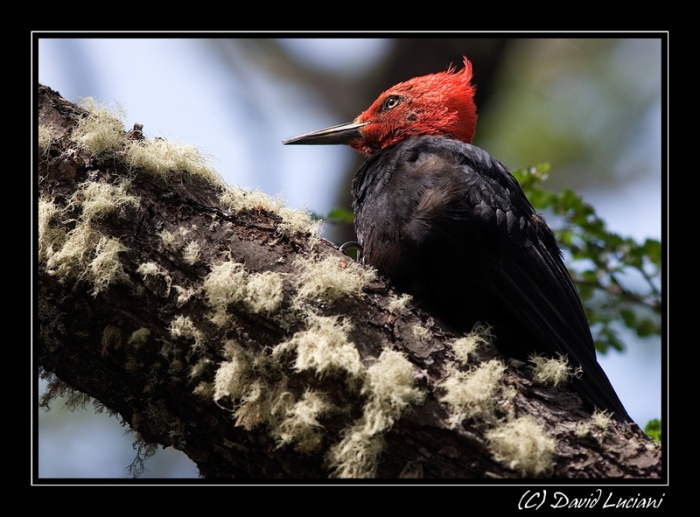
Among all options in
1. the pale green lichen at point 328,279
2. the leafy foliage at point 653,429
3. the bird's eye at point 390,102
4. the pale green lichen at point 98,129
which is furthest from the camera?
the bird's eye at point 390,102

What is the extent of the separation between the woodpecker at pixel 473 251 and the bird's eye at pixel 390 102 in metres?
0.76

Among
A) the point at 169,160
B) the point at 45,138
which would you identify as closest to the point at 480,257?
the point at 169,160

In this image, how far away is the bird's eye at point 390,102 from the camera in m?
3.84

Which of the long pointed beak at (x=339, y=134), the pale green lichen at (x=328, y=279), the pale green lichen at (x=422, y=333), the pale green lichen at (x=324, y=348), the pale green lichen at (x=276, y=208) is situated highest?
the long pointed beak at (x=339, y=134)

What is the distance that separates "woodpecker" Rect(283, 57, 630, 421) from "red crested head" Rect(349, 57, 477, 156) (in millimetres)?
607

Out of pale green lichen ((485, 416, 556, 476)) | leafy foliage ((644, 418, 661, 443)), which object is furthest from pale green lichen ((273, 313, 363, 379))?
leafy foliage ((644, 418, 661, 443))

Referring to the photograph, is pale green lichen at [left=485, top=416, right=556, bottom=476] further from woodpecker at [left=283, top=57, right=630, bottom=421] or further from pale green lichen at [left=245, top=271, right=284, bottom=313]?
pale green lichen at [left=245, top=271, right=284, bottom=313]

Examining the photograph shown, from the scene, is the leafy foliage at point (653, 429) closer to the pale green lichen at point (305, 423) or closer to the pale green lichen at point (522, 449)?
the pale green lichen at point (522, 449)

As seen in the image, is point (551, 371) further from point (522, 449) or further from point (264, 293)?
point (264, 293)

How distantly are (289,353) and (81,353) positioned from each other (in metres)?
0.71

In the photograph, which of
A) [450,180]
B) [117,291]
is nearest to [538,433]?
[450,180]

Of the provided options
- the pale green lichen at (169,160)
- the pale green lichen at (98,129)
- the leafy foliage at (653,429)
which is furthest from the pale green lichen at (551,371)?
the pale green lichen at (98,129)

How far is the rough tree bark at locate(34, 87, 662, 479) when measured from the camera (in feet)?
6.29

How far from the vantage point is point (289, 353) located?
1.99 metres
